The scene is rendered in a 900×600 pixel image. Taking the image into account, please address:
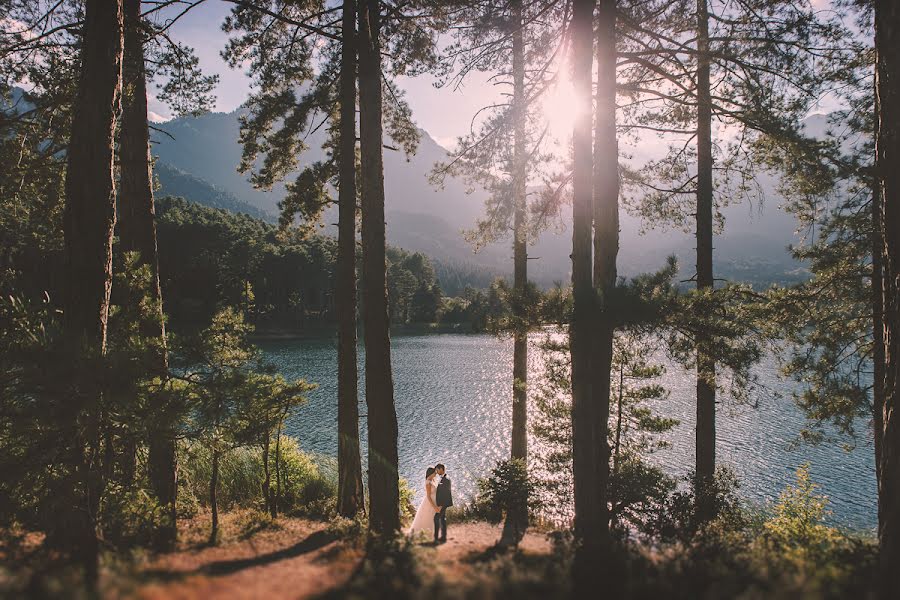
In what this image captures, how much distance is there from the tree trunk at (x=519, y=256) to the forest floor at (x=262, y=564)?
3.27 ft

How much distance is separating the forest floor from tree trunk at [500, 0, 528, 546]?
998mm

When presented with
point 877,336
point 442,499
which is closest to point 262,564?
point 442,499

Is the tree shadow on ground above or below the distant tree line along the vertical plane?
below

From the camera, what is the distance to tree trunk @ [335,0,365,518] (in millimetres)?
7891

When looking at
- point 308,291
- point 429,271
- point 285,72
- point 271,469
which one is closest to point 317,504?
point 271,469

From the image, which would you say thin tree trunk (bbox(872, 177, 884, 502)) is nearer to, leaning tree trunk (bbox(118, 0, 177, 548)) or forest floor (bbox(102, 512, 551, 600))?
forest floor (bbox(102, 512, 551, 600))

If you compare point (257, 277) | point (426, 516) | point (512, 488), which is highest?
point (257, 277)

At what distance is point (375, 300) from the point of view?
6.18 m

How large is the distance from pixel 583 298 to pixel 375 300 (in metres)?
2.98

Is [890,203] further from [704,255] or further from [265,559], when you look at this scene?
[265,559]

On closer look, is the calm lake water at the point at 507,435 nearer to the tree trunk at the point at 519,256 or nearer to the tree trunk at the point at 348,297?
the tree trunk at the point at 519,256

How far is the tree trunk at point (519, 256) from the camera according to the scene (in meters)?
5.95

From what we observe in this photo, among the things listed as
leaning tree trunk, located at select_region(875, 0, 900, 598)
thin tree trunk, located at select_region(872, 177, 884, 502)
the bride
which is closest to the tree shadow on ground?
the bride

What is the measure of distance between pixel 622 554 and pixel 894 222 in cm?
441
